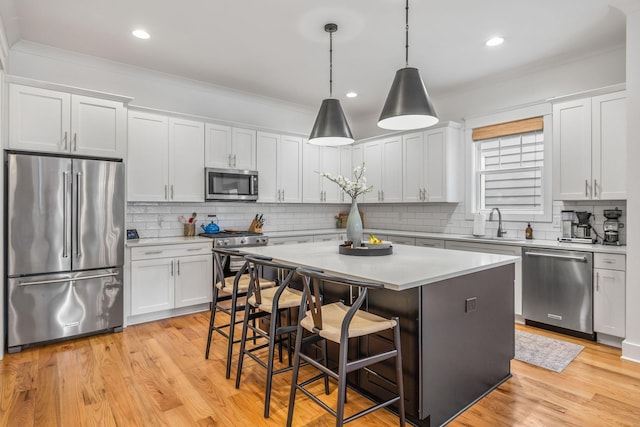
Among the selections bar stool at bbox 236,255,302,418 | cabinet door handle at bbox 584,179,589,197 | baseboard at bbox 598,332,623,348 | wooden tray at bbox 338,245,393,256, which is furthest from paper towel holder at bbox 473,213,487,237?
bar stool at bbox 236,255,302,418

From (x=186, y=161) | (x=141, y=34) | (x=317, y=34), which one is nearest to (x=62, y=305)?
(x=186, y=161)

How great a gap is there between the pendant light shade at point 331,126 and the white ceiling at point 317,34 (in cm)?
80

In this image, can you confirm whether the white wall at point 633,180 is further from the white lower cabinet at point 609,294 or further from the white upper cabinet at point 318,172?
the white upper cabinet at point 318,172

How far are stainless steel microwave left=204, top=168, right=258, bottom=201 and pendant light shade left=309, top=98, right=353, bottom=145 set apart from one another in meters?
1.96

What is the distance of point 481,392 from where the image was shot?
235 cm

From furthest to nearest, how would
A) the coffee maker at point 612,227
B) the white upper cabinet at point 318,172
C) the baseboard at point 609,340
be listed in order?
the white upper cabinet at point 318,172, the coffee maker at point 612,227, the baseboard at point 609,340

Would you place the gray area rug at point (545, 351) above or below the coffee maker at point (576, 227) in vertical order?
below

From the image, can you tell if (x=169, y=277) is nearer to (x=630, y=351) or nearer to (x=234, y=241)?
(x=234, y=241)

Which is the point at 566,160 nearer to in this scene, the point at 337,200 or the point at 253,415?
the point at 337,200

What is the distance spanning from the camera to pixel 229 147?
4.71 m

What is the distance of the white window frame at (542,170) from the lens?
405 cm

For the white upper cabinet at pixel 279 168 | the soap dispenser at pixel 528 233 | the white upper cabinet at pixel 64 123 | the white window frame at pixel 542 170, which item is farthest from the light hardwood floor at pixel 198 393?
the white upper cabinet at pixel 279 168

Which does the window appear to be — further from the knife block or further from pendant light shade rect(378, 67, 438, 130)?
the knife block

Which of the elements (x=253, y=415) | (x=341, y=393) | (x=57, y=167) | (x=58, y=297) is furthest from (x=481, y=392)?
(x=57, y=167)
